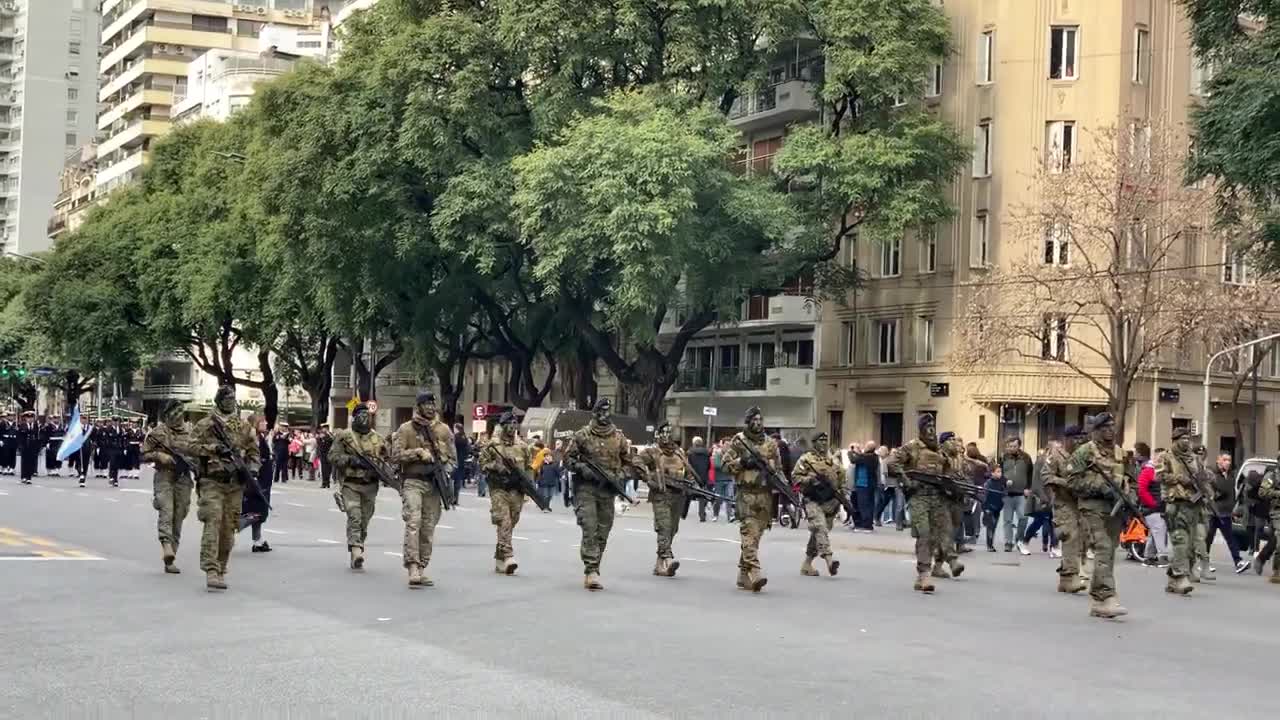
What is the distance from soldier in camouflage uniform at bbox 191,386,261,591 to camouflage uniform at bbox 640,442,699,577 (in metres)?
4.09

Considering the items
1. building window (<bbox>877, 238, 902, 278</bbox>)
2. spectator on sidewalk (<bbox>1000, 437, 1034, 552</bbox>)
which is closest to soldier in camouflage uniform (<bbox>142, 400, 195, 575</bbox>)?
spectator on sidewalk (<bbox>1000, 437, 1034, 552</bbox>)

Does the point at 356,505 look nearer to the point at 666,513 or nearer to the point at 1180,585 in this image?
the point at 666,513

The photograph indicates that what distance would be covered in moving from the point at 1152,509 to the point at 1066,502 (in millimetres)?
7107

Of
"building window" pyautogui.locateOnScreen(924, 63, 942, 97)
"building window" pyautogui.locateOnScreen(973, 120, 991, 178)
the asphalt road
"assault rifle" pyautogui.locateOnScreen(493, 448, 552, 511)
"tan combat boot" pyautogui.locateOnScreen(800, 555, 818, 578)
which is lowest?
the asphalt road

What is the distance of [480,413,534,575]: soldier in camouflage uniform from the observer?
19.4m

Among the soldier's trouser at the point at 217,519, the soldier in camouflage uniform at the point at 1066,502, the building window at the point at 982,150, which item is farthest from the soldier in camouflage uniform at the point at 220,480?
the building window at the point at 982,150

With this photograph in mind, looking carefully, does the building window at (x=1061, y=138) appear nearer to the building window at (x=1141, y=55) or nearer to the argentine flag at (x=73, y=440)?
the building window at (x=1141, y=55)

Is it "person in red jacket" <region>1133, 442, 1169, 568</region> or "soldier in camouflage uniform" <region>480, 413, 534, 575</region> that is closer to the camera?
"soldier in camouflage uniform" <region>480, 413, 534, 575</region>

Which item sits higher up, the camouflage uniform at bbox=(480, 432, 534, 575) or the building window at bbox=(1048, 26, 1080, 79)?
the building window at bbox=(1048, 26, 1080, 79)

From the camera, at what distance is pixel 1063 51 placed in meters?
50.8

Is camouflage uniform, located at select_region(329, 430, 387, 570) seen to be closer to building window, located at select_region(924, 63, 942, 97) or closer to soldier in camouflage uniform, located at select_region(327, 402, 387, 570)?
soldier in camouflage uniform, located at select_region(327, 402, 387, 570)

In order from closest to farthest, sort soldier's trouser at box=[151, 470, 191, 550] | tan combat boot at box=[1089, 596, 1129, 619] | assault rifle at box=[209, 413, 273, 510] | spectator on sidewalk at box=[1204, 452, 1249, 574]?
tan combat boot at box=[1089, 596, 1129, 619], assault rifle at box=[209, 413, 273, 510], soldier's trouser at box=[151, 470, 191, 550], spectator on sidewalk at box=[1204, 452, 1249, 574]

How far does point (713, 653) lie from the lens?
1288 cm

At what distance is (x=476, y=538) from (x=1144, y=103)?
101ft
